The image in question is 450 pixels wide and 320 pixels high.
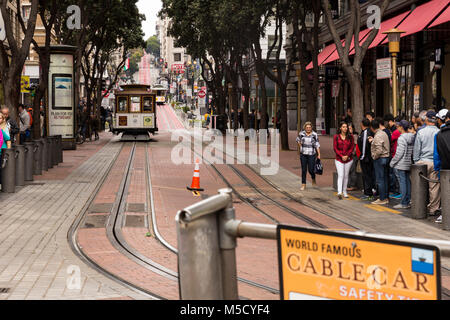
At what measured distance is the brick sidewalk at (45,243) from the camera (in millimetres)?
7391

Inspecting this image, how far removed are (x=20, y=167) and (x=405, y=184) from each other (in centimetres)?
915

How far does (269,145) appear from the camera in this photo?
37.8m

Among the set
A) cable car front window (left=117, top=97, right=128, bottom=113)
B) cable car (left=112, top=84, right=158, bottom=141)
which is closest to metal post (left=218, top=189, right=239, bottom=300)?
cable car (left=112, top=84, right=158, bottom=141)

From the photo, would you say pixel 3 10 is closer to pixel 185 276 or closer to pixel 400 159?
pixel 400 159

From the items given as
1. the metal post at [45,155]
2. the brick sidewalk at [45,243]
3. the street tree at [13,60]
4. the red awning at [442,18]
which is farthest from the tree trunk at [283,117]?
the street tree at [13,60]

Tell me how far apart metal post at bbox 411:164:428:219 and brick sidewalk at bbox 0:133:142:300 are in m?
6.11

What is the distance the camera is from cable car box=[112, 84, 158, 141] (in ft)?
143

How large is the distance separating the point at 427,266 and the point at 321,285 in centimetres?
51

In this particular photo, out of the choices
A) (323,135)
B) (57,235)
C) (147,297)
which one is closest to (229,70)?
(323,135)

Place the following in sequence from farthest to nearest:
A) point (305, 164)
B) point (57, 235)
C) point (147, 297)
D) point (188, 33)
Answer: point (188, 33) < point (305, 164) < point (57, 235) < point (147, 297)

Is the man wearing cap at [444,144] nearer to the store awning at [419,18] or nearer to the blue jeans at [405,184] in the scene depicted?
the blue jeans at [405,184]

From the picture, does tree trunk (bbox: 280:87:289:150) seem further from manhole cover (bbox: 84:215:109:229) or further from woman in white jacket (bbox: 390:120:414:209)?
manhole cover (bbox: 84:215:109:229)

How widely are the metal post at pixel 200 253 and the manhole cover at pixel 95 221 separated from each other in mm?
8858

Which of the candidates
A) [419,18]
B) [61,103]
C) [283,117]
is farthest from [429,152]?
[61,103]
